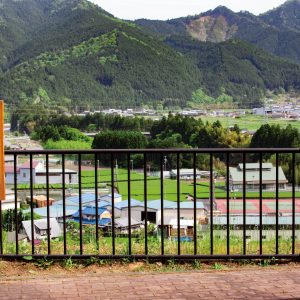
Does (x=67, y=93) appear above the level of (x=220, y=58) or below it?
below

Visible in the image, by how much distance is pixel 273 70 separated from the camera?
151 m

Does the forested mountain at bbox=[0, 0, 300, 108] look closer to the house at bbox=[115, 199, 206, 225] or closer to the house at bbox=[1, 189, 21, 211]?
the house at bbox=[1, 189, 21, 211]

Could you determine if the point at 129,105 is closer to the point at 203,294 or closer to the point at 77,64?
the point at 77,64

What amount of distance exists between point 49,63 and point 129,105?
78.6ft

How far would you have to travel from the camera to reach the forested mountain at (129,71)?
129m

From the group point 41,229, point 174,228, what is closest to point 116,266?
point 41,229

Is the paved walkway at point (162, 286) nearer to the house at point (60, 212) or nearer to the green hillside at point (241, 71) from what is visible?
the house at point (60, 212)

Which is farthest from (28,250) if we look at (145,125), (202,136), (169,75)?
(169,75)

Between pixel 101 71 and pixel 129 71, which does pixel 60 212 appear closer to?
pixel 129 71

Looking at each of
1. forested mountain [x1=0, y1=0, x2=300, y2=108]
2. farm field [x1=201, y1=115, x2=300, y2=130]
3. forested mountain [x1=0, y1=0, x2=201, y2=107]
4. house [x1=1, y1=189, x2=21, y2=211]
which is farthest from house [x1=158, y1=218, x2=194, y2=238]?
forested mountain [x1=0, y1=0, x2=300, y2=108]

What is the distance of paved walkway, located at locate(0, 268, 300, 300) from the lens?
12.8ft

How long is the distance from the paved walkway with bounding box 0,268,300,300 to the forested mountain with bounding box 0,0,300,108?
11661 centimetres

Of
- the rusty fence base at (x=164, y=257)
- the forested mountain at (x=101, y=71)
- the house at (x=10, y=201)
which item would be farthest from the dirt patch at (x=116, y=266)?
the forested mountain at (x=101, y=71)

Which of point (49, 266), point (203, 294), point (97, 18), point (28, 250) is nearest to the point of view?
point (203, 294)
